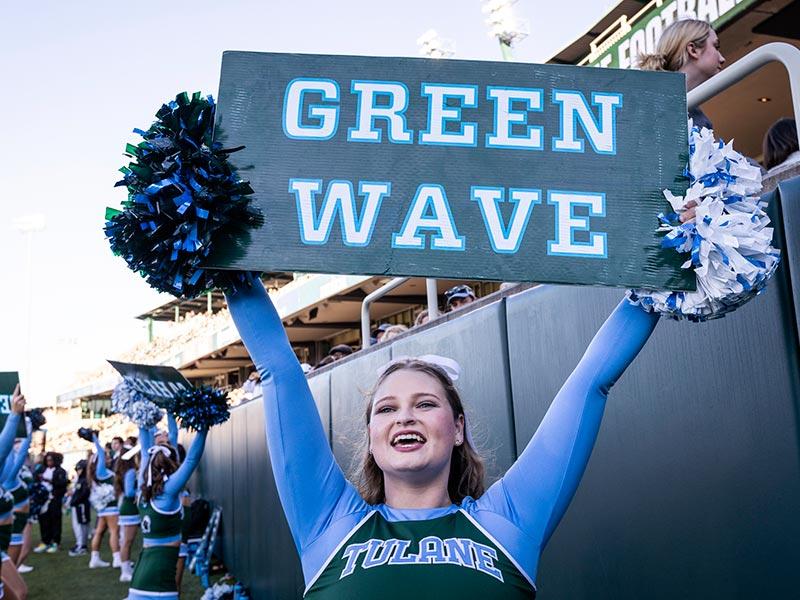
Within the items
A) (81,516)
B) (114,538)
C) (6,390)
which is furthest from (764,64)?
(81,516)

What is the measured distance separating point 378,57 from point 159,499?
480 cm

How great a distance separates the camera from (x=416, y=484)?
1579 millimetres

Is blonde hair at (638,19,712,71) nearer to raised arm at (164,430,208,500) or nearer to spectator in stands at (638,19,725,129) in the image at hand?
spectator in stands at (638,19,725,129)

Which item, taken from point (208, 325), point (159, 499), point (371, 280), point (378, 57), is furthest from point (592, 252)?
point (208, 325)

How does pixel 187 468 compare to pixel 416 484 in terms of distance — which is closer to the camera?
pixel 416 484

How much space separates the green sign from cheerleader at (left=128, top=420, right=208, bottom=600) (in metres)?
4.45

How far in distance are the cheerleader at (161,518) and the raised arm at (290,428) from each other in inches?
149

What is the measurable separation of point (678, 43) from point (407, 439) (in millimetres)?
1633

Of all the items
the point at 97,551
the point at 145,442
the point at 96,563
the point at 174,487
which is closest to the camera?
the point at 174,487

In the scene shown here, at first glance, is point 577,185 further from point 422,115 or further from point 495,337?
point 495,337

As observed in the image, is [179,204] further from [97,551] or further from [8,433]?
[97,551]

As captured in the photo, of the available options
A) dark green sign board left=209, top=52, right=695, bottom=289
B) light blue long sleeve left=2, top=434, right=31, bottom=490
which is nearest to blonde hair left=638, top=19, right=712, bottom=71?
dark green sign board left=209, top=52, right=695, bottom=289

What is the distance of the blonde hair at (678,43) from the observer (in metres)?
2.38

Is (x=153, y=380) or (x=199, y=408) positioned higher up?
(x=153, y=380)
